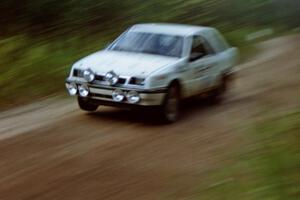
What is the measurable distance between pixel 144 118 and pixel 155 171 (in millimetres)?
3464

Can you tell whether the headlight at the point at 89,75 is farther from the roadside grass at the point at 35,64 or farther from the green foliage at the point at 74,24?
the green foliage at the point at 74,24

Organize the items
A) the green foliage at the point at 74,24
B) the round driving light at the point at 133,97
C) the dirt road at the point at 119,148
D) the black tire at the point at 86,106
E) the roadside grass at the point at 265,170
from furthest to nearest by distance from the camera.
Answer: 1. the green foliage at the point at 74,24
2. the black tire at the point at 86,106
3. the round driving light at the point at 133,97
4. the dirt road at the point at 119,148
5. the roadside grass at the point at 265,170

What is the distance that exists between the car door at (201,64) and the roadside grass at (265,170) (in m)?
2.91

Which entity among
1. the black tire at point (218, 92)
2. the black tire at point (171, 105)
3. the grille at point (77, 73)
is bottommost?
the black tire at point (218, 92)

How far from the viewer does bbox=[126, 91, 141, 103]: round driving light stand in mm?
11102

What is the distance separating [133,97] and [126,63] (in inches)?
28.2

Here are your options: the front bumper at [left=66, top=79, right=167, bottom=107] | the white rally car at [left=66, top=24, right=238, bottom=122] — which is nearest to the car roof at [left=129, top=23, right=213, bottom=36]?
the white rally car at [left=66, top=24, right=238, bottom=122]

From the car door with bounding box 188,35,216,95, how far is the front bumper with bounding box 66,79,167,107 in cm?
112

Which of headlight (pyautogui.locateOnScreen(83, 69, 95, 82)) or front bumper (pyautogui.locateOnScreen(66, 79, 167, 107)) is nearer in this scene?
front bumper (pyautogui.locateOnScreen(66, 79, 167, 107))

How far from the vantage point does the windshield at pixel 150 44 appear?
40.3 ft

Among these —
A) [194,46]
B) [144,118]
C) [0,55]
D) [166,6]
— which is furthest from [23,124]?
[166,6]

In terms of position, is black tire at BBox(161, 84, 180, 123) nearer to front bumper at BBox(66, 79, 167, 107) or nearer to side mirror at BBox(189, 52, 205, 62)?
front bumper at BBox(66, 79, 167, 107)

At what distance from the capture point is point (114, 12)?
22.0m

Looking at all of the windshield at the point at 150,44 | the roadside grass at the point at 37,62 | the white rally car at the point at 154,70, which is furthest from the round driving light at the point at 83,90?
the roadside grass at the point at 37,62
